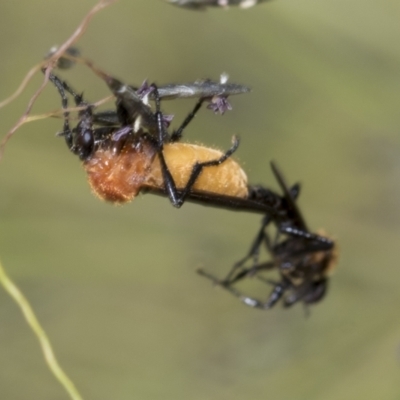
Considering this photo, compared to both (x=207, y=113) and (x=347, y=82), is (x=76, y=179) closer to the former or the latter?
(x=207, y=113)

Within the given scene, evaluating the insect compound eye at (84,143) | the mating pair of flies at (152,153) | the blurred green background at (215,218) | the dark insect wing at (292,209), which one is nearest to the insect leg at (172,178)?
the mating pair of flies at (152,153)

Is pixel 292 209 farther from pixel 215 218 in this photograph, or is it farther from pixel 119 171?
pixel 215 218

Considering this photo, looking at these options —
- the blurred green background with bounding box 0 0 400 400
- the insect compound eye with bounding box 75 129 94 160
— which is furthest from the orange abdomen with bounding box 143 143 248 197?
the blurred green background with bounding box 0 0 400 400

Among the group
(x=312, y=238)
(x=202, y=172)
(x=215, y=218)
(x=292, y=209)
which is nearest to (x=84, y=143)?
(x=202, y=172)

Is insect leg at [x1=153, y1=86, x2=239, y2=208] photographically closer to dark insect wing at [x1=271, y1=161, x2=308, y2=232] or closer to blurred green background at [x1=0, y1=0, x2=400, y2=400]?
dark insect wing at [x1=271, y1=161, x2=308, y2=232]

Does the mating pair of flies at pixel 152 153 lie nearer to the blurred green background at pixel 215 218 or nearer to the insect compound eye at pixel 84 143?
the insect compound eye at pixel 84 143

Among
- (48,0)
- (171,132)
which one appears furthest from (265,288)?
(48,0)

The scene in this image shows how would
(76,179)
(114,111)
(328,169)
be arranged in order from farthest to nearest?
1. (328,169)
2. (76,179)
3. (114,111)
